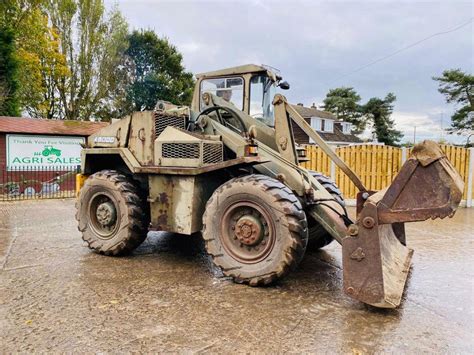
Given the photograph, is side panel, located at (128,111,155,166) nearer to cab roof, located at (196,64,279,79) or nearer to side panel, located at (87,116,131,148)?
side panel, located at (87,116,131,148)

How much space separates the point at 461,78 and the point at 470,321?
36.0 meters

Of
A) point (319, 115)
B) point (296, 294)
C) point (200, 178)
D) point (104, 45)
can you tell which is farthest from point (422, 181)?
point (319, 115)

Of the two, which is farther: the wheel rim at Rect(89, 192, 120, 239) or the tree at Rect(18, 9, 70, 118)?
A: the tree at Rect(18, 9, 70, 118)

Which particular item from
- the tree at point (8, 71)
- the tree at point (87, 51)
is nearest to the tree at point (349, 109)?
the tree at point (87, 51)

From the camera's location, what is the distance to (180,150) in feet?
14.4

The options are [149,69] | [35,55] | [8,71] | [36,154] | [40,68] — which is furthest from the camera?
[149,69]

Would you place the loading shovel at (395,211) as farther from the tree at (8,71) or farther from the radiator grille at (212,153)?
the tree at (8,71)

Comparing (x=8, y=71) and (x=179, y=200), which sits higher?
(x=8, y=71)

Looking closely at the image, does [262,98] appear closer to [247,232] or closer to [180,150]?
[180,150]

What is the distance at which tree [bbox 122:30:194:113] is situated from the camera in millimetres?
26641

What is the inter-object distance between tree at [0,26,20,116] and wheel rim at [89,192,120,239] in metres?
16.2

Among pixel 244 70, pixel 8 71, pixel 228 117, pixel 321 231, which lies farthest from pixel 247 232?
pixel 8 71

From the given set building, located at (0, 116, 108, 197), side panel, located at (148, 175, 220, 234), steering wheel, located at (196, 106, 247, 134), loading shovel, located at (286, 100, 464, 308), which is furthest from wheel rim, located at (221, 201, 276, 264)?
building, located at (0, 116, 108, 197)

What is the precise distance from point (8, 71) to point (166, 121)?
17841 mm
